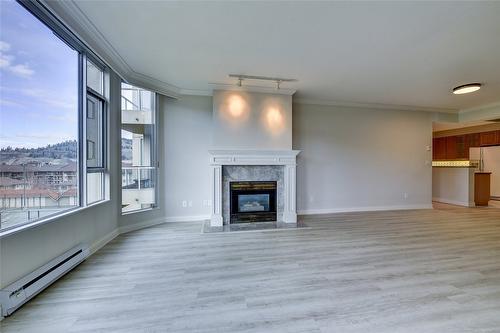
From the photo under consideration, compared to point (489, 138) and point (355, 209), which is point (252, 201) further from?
point (489, 138)

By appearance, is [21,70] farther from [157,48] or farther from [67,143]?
[157,48]

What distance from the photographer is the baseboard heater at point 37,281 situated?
5.64ft

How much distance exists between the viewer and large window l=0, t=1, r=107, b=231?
1.91 metres

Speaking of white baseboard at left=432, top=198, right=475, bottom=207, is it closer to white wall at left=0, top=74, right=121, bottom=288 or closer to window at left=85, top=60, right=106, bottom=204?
white wall at left=0, top=74, right=121, bottom=288

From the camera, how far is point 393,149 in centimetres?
581

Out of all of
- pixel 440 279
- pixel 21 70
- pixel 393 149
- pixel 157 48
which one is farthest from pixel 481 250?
pixel 21 70

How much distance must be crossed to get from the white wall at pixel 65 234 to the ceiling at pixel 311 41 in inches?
50.0

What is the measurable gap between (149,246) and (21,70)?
2480 mm

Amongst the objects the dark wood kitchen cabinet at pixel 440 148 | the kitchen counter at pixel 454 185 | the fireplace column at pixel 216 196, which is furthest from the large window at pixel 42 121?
the dark wood kitchen cabinet at pixel 440 148

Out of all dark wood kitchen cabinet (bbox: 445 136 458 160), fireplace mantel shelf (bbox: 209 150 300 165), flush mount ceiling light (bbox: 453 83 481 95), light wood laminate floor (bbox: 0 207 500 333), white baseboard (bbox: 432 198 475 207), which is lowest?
light wood laminate floor (bbox: 0 207 500 333)

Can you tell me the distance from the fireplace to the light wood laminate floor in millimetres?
825

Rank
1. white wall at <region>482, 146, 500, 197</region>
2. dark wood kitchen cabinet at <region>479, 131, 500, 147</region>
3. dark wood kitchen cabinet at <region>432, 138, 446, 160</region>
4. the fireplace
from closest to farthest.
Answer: the fireplace < dark wood kitchen cabinet at <region>479, 131, 500, 147</region> < white wall at <region>482, 146, 500, 197</region> < dark wood kitchen cabinet at <region>432, 138, 446, 160</region>

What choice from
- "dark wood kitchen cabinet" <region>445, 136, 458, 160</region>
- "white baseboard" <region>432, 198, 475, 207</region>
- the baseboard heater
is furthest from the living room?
"dark wood kitchen cabinet" <region>445, 136, 458, 160</region>

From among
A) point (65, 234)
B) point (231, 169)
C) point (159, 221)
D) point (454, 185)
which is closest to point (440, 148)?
point (454, 185)
